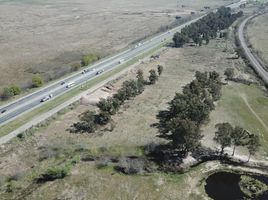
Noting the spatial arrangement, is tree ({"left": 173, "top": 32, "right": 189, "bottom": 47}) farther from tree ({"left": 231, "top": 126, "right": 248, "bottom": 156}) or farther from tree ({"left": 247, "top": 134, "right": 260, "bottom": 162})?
tree ({"left": 247, "top": 134, "right": 260, "bottom": 162})

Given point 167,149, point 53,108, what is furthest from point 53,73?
point 167,149

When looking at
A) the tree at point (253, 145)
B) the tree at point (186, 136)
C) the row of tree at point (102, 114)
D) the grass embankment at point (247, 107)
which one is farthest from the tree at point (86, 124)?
the tree at point (253, 145)

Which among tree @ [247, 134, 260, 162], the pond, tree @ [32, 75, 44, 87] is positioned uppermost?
tree @ [247, 134, 260, 162]

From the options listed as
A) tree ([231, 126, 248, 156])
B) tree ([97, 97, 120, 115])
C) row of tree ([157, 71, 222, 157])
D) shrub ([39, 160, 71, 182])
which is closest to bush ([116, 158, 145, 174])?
row of tree ([157, 71, 222, 157])

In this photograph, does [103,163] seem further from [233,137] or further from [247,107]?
[247,107]

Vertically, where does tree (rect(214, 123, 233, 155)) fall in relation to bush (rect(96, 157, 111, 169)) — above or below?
above

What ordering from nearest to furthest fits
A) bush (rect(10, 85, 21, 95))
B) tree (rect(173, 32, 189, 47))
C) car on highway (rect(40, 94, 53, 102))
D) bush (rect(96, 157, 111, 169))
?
bush (rect(96, 157, 111, 169))
car on highway (rect(40, 94, 53, 102))
bush (rect(10, 85, 21, 95))
tree (rect(173, 32, 189, 47))

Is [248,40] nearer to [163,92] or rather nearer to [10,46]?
[163,92]
